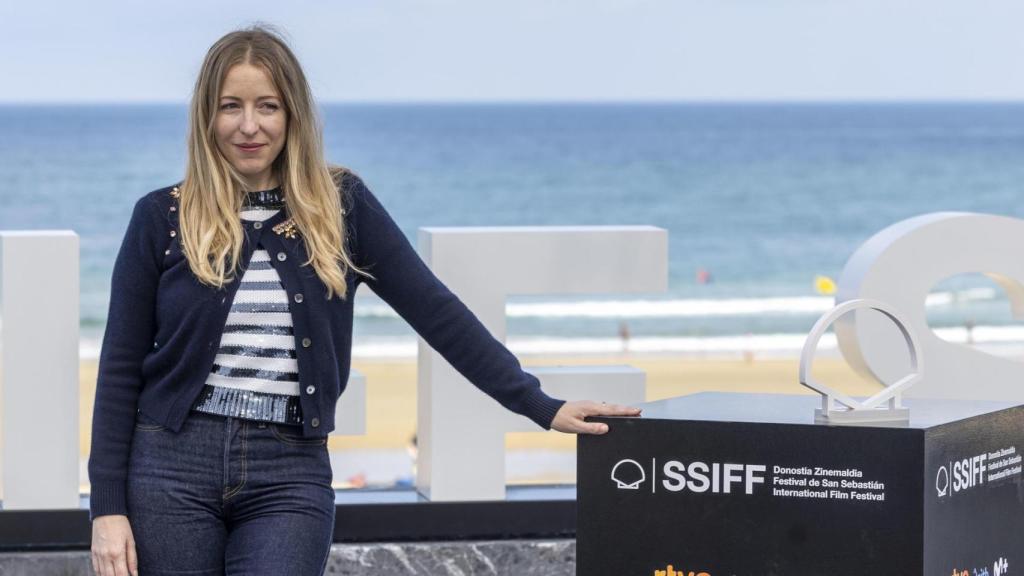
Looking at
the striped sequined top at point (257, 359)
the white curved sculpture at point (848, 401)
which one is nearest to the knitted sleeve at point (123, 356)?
the striped sequined top at point (257, 359)

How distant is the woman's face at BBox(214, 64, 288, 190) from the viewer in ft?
8.32

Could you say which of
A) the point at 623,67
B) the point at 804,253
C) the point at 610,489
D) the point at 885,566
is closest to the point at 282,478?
the point at 610,489

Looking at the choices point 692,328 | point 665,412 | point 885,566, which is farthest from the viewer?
point 692,328

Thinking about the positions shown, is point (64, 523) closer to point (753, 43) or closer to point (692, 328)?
point (692, 328)

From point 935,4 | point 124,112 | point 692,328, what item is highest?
point 935,4

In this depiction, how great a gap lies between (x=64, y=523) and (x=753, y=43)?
128 feet

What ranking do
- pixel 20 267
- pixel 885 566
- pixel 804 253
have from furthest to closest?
pixel 804 253
pixel 20 267
pixel 885 566

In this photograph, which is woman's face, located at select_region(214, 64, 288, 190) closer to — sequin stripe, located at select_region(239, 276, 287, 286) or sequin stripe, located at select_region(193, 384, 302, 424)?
sequin stripe, located at select_region(239, 276, 287, 286)

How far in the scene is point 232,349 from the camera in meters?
2.50

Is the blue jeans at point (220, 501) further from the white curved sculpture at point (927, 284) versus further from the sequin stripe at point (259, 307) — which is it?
the white curved sculpture at point (927, 284)

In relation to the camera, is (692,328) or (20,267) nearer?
(20,267)

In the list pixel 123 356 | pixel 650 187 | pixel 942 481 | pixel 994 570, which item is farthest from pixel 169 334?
pixel 650 187

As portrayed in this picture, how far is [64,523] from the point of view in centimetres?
425

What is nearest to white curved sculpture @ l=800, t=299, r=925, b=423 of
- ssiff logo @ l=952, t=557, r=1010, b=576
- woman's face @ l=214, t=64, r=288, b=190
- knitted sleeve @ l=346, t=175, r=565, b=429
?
ssiff logo @ l=952, t=557, r=1010, b=576
